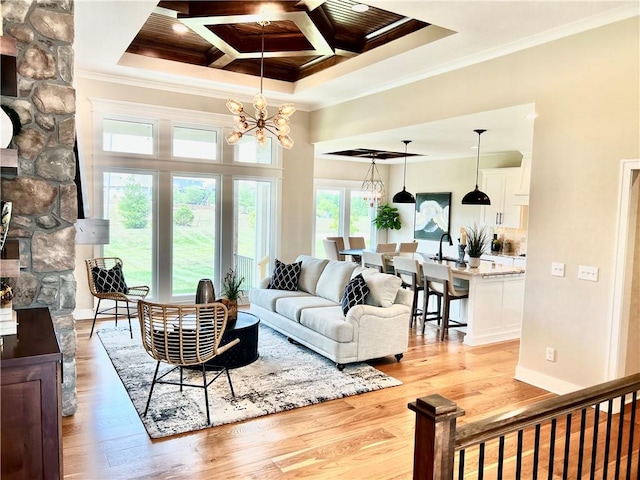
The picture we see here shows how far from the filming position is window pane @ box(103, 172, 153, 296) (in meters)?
6.34

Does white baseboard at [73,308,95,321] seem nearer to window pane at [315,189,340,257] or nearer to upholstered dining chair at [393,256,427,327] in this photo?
upholstered dining chair at [393,256,427,327]

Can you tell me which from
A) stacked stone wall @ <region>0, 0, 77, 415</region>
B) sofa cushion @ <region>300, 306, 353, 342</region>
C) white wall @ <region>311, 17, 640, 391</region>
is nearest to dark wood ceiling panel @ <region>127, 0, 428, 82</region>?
white wall @ <region>311, 17, 640, 391</region>

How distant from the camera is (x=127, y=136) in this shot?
6383 millimetres

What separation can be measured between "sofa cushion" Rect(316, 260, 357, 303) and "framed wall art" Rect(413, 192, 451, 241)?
5.13m

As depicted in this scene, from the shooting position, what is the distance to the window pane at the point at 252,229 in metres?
7.34

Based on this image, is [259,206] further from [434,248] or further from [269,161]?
[434,248]

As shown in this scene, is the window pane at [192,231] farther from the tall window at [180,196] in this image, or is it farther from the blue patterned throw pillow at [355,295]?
the blue patterned throw pillow at [355,295]

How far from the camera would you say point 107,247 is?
6355mm

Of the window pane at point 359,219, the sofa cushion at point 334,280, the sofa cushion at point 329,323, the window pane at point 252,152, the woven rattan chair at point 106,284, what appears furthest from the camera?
the window pane at point 359,219

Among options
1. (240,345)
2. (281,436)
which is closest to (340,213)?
(240,345)

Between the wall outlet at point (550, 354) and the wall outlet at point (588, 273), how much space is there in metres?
0.73

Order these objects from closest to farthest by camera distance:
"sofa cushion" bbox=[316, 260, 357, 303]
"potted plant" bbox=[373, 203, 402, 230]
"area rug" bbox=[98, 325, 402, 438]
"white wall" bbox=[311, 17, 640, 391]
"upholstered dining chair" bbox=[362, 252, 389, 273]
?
1. "area rug" bbox=[98, 325, 402, 438]
2. "white wall" bbox=[311, 17, 640, 391]
3. "sofa cushion" bbox=[316, 260, 357, 303]
4. "upholstered dining chair" bbox=[362, 252, 389, 273]
5. "potted plant" bbox=[373, 203, 402, 230]

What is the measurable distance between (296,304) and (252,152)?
3.06 m

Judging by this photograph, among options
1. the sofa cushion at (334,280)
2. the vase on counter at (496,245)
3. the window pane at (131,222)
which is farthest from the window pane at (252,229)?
the vase on counter at (496,245)
